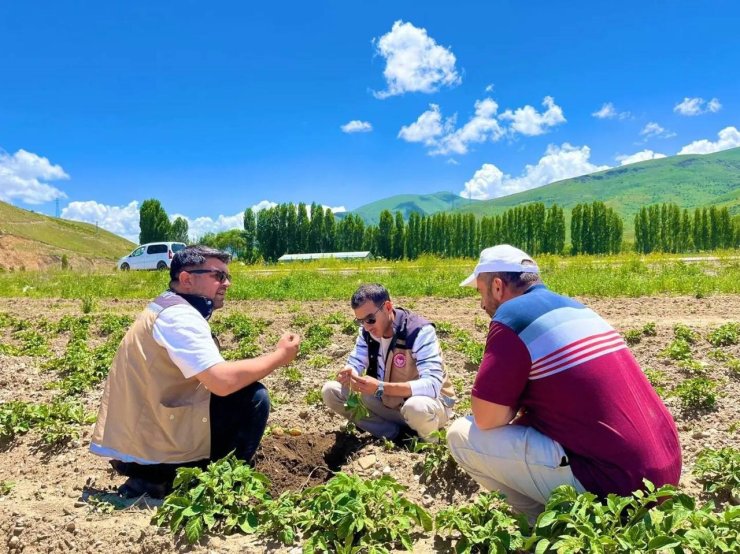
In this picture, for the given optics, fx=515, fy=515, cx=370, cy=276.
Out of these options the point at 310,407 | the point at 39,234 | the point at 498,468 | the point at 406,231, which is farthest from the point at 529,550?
the point at 39,234

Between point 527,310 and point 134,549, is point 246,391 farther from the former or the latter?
point 527,310

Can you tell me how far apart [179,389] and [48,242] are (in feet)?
283

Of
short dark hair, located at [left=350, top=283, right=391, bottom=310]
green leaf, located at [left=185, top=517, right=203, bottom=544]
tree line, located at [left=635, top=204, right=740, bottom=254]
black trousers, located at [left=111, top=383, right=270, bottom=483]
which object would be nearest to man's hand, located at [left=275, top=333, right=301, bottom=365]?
black trousers, located at [left=111, top=383, right=270, bottom=483]

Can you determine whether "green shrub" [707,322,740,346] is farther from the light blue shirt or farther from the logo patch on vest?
the logo patch on vest

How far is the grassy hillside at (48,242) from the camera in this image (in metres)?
46.9

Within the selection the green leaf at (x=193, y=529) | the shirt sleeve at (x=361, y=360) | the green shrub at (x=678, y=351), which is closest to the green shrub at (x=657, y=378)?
the green shrub at (x=678, y=351)

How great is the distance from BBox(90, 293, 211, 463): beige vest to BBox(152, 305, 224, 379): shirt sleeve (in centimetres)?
9

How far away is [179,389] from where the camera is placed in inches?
127

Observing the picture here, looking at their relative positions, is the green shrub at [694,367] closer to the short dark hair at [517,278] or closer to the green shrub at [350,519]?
the short dark hair at [517,278]

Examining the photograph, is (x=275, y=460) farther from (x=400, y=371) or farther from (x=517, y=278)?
(x=517, y=278)

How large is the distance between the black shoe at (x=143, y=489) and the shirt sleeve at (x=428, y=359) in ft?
6.22

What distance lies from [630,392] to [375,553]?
138cm

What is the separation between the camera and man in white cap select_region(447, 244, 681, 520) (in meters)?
2.38

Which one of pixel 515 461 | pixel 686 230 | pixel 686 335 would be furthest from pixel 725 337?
pixel 686 230
